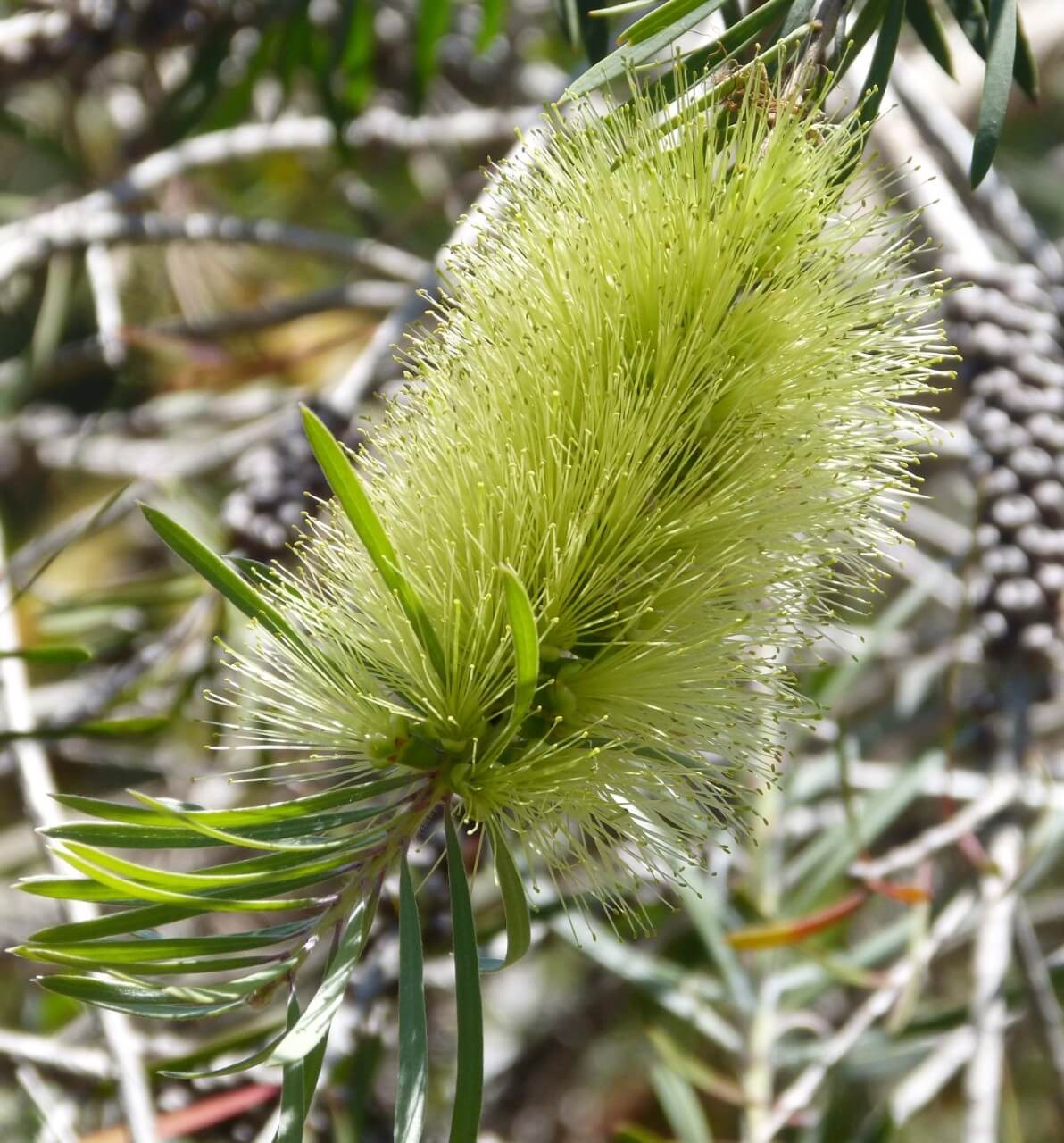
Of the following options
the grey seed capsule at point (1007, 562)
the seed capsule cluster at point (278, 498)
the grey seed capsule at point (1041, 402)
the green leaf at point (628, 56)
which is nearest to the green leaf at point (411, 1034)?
the green leaf at point (628, 56)

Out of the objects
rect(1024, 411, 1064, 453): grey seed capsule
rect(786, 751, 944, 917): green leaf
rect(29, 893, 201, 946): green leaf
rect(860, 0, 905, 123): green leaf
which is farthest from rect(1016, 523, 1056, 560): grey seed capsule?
rect(29, 893, 201, 946): green leaf

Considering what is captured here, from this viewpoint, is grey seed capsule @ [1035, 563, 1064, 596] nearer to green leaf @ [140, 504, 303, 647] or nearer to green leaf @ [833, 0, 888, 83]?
green leaf @ [833, 0, 888, 83]

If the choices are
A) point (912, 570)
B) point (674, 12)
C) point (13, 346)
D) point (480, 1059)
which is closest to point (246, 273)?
point (13, 346)

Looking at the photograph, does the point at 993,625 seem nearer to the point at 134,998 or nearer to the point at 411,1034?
the point at 411,1034

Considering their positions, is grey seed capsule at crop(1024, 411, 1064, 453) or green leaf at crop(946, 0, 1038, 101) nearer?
green leaf at crop(946, 0, 1038, 101)

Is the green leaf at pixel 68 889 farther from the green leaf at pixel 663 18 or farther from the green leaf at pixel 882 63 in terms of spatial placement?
the green leaf at pixel 882 63

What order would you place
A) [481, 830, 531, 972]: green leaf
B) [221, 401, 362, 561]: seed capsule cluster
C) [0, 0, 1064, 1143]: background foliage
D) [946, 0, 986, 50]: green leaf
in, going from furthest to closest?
1. [221, 401, 362, 561]: seed capsule cluster
2. [0, 0, 1064, 1143]: background foliage
3. [946, 0, 986, 50]: green leaf
4. [481, 830, 531, 972]: green leaf

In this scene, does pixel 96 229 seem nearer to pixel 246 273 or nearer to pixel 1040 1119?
pixel 246 273

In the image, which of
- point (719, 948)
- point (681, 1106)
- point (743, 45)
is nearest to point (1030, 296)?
point (743, 45)
